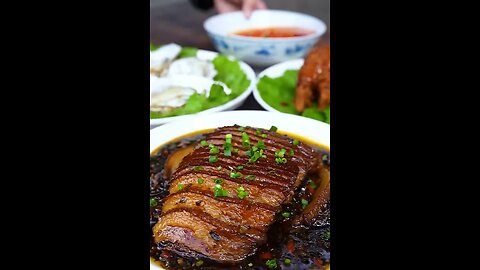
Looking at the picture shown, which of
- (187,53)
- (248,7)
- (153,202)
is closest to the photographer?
(153,202)

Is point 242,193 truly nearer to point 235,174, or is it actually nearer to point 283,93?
point 235,174

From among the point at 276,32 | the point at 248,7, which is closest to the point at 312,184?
the point at 276,32

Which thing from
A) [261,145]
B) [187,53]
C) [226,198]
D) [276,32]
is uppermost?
[261,145]

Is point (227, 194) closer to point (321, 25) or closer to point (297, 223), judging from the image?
point (297, 223)

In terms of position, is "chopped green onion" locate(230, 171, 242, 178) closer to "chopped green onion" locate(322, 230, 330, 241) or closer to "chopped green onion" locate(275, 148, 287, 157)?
"chopped green onion" locate(275, 148, 287, 157)

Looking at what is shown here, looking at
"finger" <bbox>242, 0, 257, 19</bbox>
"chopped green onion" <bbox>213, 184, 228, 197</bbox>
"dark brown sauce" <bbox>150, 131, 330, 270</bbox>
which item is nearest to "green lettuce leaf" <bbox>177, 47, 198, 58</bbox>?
"finger" <bbox>242, 0, 257, 19</bbox>

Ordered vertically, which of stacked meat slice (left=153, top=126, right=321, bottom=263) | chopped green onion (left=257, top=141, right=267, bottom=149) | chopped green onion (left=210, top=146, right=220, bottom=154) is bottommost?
stacked meat slice (left=153, top=126, right=321, bottom=263)
